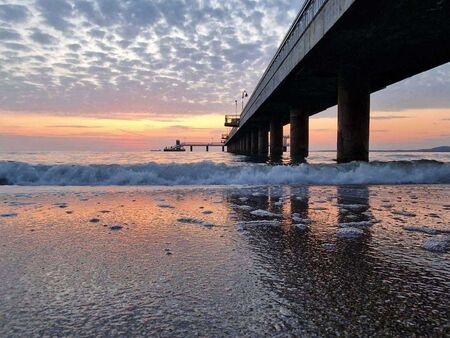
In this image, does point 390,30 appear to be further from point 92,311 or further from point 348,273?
point 92,311

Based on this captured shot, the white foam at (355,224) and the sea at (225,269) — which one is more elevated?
the sea at (225,269)

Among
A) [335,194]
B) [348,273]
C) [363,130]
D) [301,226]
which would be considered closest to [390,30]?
[363,130]

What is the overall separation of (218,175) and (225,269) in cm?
846

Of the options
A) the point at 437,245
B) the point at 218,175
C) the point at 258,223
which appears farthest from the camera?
the point at 218,175

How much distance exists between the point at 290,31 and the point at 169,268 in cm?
1903

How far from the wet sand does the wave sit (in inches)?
213

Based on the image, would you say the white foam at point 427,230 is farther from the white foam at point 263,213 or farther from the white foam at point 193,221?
the white foam at point 193,221

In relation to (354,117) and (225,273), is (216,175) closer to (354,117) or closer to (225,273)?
(225,273)

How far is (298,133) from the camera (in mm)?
33625

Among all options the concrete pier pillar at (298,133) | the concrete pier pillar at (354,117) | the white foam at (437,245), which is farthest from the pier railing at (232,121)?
the white foam at (437,245)

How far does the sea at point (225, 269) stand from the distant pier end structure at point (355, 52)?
27.5 ft

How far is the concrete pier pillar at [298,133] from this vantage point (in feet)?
109

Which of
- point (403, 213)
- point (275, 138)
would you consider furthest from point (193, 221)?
point (275, 138)

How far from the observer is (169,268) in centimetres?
265
